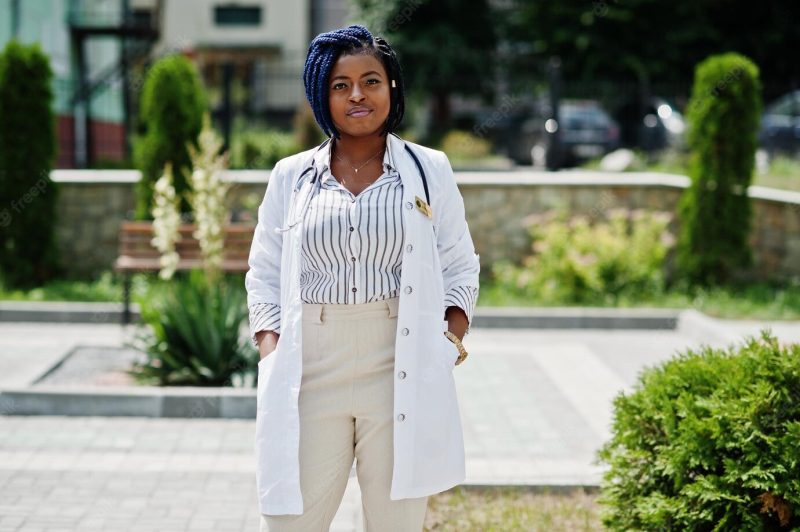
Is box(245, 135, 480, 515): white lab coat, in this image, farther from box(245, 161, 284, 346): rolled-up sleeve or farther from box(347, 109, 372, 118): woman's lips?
box(347, 109, 372, 118): woman's lips

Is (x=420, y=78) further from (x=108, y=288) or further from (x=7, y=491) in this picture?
(x=7, y=491)

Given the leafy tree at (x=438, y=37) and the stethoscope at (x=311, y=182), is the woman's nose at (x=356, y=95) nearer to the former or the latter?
the stethoscope at (x=311, y=182)

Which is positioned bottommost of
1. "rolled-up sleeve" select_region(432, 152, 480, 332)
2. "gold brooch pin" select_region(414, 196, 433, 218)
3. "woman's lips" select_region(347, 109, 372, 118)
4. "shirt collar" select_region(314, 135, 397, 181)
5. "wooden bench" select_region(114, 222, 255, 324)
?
"wooden bench" select_region(114, 222, 255, 324)

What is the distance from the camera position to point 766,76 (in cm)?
3178

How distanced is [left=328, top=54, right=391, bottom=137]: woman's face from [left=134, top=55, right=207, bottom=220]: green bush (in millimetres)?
9049

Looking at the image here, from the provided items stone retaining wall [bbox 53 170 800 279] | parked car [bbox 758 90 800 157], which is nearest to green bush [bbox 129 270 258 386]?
stone retaining wall [bbox 53 170 800 279]

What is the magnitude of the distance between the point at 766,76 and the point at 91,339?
89.0ft

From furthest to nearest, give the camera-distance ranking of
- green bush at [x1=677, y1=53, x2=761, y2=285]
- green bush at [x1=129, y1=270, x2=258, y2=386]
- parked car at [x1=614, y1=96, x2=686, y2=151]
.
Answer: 1. parked car at [x1=614, y1=96, x2=686, y2=151]
2. green bush at [x1=677, y1=53, x2=761, y2=285]
3. green bush at [x1=129, y1=270, x2=258, y2=386]

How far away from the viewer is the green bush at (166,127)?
11.9 meters

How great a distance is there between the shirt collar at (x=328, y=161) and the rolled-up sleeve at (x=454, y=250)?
0.52 feet

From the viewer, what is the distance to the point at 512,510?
4.83 meters

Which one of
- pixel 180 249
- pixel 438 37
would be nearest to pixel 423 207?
pixel 180 249

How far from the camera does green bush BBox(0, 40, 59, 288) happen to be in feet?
38.3

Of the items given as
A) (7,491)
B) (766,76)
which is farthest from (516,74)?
(7,491)
